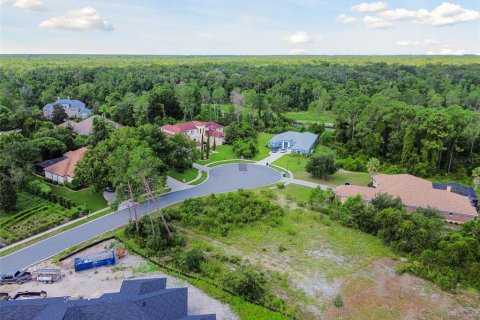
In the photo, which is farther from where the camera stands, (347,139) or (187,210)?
(347,139)

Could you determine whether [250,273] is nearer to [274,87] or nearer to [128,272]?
[128,272]

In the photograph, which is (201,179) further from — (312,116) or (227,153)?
(312,116)

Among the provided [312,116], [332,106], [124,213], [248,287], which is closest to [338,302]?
[248,287]

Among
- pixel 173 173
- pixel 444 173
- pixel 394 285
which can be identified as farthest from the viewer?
pixel 444 173

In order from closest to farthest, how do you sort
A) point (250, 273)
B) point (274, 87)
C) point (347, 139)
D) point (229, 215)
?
1. point (250, 273)
2. point (229, 215)
3. point (347, 139)
4. point (274, 87)

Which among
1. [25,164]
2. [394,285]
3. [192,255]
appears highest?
[25,164]

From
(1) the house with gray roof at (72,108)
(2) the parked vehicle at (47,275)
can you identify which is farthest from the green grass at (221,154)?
(1) the house with gray roof at (72,108)

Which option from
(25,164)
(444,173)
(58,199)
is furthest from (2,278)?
(444,173)
